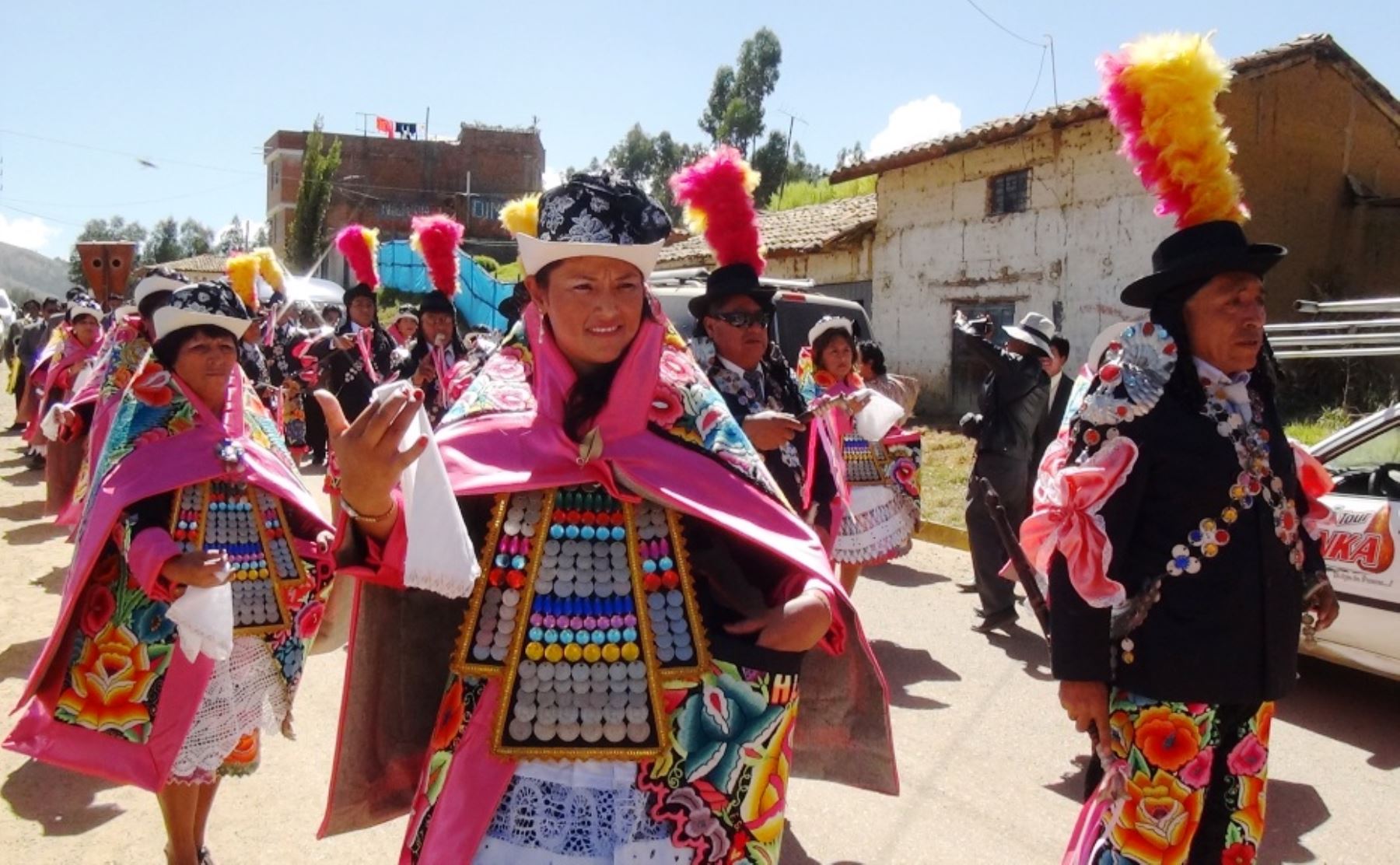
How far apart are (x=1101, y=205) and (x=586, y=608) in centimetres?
1455

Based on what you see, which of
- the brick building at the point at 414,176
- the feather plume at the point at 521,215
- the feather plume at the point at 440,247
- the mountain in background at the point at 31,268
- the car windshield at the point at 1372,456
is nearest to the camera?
the feather plume at the point at 521,215

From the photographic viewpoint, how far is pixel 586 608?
2246 mm

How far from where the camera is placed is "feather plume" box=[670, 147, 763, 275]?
444 cm

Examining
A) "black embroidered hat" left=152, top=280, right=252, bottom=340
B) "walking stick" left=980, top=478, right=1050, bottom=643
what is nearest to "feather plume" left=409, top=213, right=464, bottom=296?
"black embroidered hat" left=152, top=280, right=252, bottom=340

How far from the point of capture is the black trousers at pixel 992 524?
7.34m

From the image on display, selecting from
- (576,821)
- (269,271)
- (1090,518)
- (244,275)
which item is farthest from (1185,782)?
(269,271)

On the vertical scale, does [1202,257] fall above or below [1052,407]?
above

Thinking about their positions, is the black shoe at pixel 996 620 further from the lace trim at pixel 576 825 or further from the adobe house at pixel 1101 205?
the adobe house at pixel 1101 205

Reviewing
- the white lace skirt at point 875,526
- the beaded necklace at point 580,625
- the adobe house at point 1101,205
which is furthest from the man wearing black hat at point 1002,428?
the adobe house at point 1101,205

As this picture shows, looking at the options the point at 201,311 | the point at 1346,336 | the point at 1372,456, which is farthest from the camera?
the point at 1372,456

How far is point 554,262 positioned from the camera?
7.72ft

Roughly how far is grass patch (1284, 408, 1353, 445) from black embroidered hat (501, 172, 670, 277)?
11370 millimetres

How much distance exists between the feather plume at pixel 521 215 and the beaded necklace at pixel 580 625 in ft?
7.28

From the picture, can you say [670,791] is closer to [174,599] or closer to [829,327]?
[174,599]
